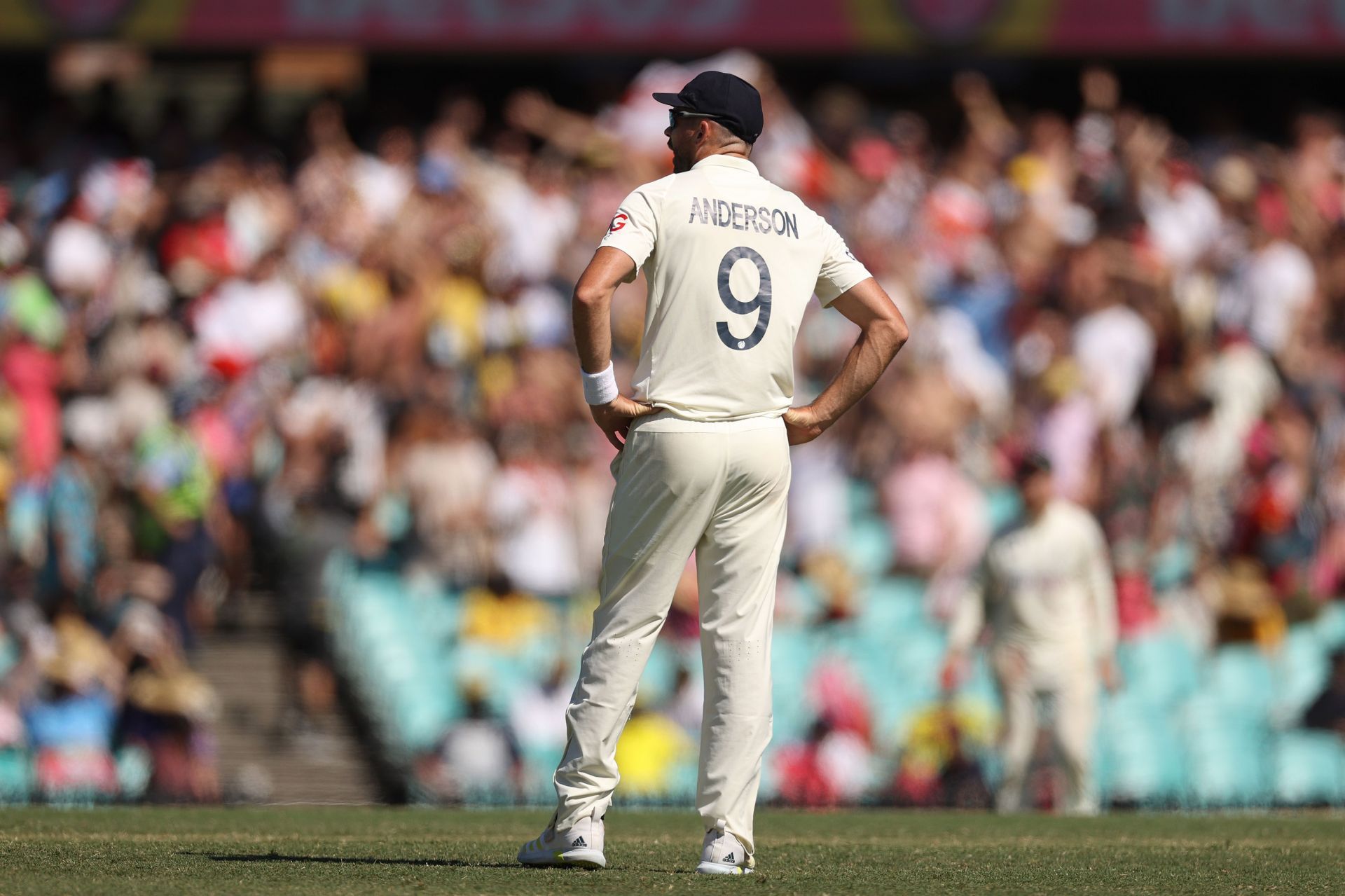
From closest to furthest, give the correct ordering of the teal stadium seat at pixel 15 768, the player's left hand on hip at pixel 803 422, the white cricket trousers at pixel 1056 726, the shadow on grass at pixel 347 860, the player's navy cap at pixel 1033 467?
the player's left hand on hip at pixel 803 422 < the shadow on grass at pixel 347 860 < the teal stadium seat at pixel 15 768 < the white cricket trousers at pixel 1056 726 < the player's navy cap at pixel 1033 467

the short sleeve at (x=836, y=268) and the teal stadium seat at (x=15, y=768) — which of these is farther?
the teal stadium seat at (x=15, y=768)

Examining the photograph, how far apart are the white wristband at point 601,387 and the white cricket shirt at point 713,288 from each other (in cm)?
10

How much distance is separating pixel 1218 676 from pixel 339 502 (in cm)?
563

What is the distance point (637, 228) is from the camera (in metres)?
5.79

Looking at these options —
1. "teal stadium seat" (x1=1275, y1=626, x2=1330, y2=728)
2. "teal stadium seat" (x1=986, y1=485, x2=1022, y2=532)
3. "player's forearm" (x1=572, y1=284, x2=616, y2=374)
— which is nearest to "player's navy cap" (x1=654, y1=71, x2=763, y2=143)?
"player's forearm" (x1=572, y1=284, x2=616, y2=374)

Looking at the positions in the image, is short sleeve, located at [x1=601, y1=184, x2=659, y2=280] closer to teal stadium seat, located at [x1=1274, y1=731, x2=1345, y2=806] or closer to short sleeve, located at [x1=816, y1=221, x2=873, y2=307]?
short sleeve, located at [x1=816, y1=221, x2=873, y2=307]

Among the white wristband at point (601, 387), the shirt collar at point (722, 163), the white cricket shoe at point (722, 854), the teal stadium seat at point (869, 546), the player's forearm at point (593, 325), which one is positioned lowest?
the white cricket shoe at point (722, 854)

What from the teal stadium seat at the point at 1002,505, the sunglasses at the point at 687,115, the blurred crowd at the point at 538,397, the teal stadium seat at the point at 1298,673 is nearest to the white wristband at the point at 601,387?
the sunglasses at the point at 687,115

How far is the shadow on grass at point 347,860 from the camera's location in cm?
628

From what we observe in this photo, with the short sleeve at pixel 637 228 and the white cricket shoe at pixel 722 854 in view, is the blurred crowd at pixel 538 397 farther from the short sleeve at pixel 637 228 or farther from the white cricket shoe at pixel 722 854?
the short sleeve at pixel 637 228

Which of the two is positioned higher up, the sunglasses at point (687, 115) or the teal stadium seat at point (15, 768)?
the sunglasses at point (687, 115)

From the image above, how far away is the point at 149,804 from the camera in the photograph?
30.8ft

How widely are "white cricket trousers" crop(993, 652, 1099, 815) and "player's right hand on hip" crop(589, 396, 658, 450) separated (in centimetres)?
598

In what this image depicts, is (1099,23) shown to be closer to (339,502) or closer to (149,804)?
(339,502)
